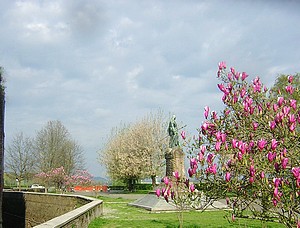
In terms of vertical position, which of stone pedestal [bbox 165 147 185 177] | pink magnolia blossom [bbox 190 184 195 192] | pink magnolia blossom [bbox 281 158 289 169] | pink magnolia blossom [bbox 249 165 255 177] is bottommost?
pink magnolia blossom [bbox 190 184 195 192]

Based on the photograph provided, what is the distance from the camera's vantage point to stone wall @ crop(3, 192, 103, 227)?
1475 cm

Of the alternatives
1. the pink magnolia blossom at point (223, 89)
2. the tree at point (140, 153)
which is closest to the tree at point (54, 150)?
the tree at point (140, 153)

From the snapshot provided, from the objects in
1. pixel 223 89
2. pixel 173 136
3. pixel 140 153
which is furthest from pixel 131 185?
pixel 223 89

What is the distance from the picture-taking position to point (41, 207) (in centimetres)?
2173

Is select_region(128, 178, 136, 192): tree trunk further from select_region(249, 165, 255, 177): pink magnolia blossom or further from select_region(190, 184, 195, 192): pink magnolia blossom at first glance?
select_region(249, 165, 255, 177): pink magnolia blossom

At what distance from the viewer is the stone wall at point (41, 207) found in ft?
48.4

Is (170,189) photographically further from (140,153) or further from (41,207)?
(140,153)

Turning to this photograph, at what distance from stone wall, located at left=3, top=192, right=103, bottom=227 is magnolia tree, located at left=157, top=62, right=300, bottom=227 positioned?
23.4ft

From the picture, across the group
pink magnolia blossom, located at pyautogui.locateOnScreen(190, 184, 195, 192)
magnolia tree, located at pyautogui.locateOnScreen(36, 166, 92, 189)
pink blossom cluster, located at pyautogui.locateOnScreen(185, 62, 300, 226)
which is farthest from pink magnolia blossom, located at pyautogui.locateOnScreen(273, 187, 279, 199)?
magnolia tree, located at pyautogui.locateOnScreen(36, 166, 92, 189)

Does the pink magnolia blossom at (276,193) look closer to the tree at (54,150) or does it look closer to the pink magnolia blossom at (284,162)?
the pink magnolia blossom at (284,162)

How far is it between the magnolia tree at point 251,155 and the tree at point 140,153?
3774 cm

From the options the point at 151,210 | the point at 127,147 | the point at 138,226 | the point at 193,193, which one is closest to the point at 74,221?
the point at 138,226

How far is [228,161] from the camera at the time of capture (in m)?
4.66

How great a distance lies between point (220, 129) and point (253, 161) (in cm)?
110
